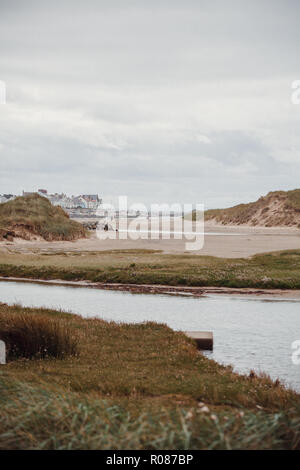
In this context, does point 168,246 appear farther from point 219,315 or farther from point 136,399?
point 136,399

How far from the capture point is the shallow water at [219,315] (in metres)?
17.6

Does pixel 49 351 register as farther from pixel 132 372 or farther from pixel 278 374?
pixel 278 374

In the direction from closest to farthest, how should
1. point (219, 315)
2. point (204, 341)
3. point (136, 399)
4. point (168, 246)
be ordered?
point (136, 399) < point (204, 341) < point (219, 315) < point (168, 246)

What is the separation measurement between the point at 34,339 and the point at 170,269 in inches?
1241

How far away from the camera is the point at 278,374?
15555 millimetres

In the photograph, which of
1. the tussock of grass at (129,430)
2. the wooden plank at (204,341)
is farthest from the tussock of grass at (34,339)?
the tussock of grass at (129,430)

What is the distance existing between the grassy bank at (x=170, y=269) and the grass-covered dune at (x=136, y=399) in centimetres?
1983

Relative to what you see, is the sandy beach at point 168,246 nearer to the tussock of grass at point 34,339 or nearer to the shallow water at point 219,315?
the shallow water at point 219,315

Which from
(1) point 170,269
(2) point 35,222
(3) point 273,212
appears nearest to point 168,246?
(2) point 35,222

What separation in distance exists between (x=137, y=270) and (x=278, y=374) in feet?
102

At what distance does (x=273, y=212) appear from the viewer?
142125mm

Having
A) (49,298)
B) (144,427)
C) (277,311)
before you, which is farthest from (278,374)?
(49,298)

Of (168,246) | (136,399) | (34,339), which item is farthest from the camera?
(168,246)

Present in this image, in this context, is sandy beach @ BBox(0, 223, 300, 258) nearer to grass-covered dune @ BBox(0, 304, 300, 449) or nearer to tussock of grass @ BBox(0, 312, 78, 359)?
grass-covered dune @ BBox(0, 304, 300, 449)
